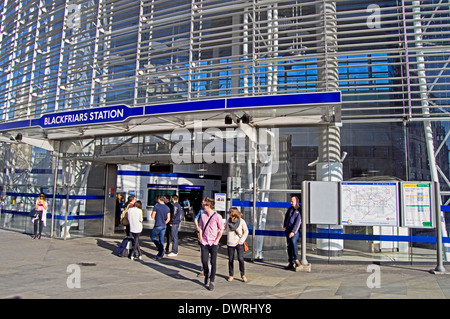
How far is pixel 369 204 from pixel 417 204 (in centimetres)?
103

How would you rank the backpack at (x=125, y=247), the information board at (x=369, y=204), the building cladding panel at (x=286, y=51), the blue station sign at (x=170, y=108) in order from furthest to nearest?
the backpack at (x=125, y=247)
the building cladding panel at (x=286, y=51)
the information board at (x=369, y=204)
the blue station sign at (x=170, y=108)

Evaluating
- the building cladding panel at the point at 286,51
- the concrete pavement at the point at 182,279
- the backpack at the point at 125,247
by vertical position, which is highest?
the building cladding panel at the point at 286,51

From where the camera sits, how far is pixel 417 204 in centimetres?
830

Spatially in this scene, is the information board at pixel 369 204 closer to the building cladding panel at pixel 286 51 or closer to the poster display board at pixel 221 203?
the building cladding panel at pixel 286 51

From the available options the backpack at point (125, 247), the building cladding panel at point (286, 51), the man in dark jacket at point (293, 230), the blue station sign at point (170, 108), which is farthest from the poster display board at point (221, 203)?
the blue station sign at point (170, 108)

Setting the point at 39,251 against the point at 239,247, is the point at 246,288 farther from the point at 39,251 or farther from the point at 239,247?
the point at 39,251

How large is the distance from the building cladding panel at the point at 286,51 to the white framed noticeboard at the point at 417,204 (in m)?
1.88

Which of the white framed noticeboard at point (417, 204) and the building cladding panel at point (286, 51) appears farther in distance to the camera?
the building cladding panel at point (286, 51)

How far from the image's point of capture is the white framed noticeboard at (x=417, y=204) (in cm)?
822

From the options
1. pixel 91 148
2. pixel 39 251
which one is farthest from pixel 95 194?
pixel 39 251

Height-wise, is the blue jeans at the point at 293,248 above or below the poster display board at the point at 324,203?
below

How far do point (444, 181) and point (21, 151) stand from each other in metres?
16.8

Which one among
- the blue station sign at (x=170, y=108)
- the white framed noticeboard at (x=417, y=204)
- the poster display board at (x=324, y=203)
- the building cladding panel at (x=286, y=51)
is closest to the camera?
the blue station sign at (x=170, y=108)

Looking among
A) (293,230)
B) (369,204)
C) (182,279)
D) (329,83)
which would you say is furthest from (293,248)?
(329,83)
